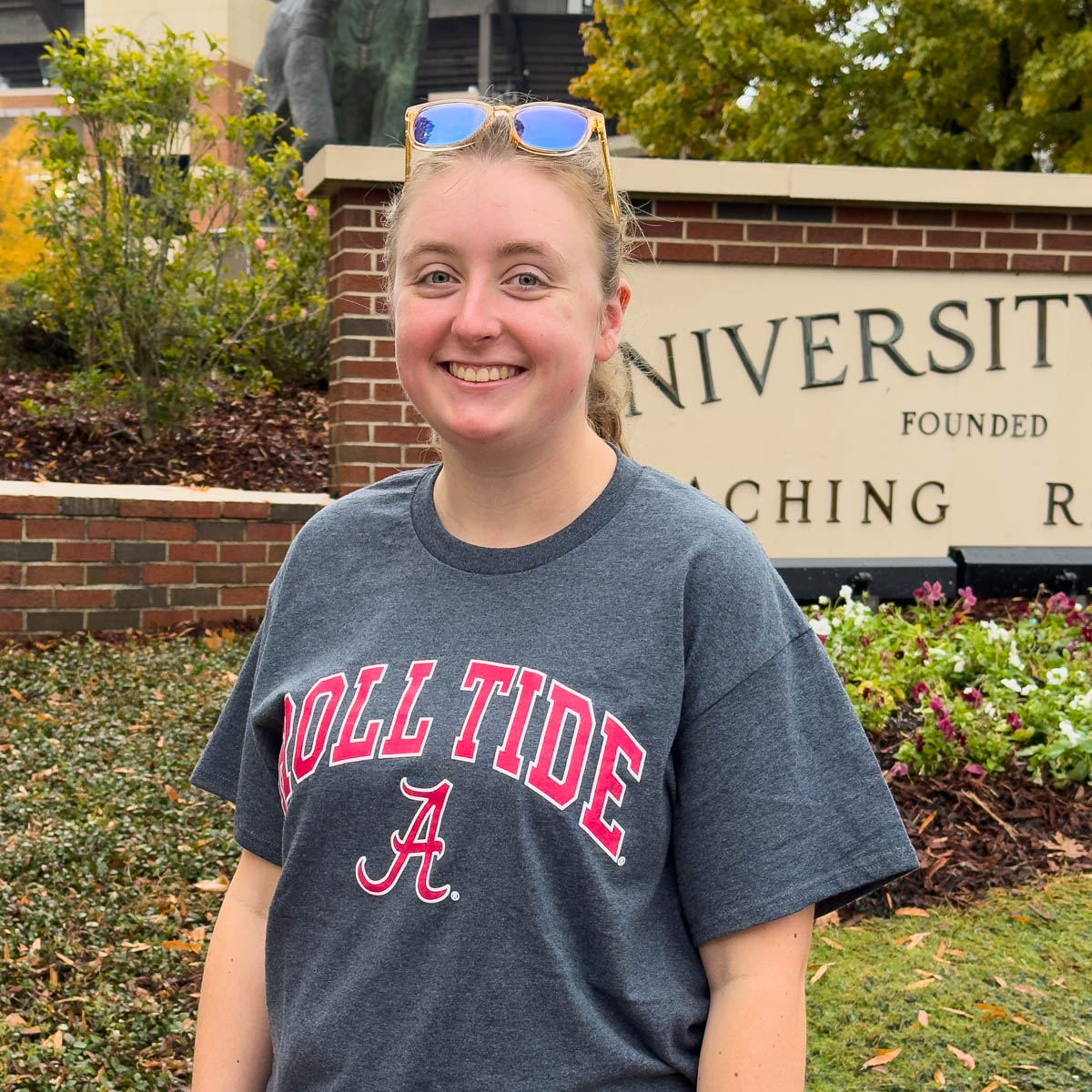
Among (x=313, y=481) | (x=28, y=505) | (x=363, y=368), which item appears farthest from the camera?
(x=313, y=481)

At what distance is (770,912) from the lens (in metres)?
1.36

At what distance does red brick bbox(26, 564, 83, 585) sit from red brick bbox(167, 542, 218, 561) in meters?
0.40

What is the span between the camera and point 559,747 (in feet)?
4.52

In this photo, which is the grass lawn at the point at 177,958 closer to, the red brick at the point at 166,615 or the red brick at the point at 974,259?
the red brick at the point at 166,615

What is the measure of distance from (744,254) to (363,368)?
185 cm

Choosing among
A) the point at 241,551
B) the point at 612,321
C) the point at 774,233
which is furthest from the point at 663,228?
the point at 612,321

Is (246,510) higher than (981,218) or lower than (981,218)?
lower

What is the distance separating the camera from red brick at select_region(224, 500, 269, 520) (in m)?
6.28

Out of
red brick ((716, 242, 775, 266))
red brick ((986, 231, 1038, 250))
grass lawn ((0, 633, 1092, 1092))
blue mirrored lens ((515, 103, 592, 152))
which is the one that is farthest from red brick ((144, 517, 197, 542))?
blue mirrored lens ((515, 103, 592, 152))

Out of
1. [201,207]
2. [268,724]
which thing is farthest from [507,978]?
[201,207]

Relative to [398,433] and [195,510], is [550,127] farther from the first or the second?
[195,510]

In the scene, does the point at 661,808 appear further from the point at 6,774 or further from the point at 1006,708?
the point at 6,774

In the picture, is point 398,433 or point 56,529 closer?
point 56,529

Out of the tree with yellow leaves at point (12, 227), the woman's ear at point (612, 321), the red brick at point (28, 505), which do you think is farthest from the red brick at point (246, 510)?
the tree with yellow leaves at point (12, 227)
